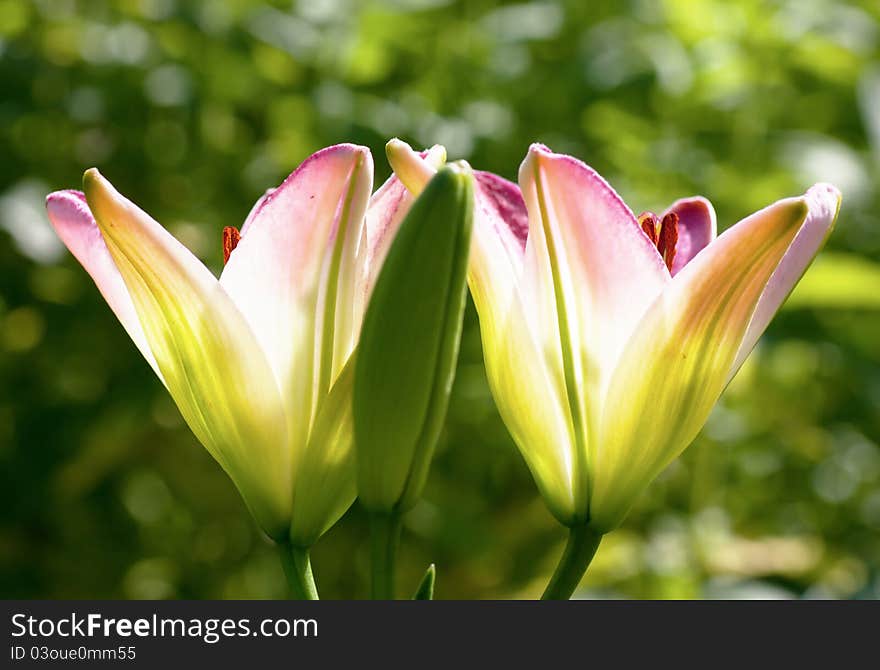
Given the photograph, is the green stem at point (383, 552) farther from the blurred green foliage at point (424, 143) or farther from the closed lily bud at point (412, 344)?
the blurred green foliage at point (424, 143)

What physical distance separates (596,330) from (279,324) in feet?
0.30

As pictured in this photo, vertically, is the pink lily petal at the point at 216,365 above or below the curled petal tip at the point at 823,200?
below

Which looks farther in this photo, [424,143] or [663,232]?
[424,143]

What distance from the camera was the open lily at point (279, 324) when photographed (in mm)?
321

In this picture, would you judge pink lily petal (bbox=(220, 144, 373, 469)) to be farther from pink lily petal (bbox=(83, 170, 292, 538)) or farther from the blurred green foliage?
the blurred green foliage

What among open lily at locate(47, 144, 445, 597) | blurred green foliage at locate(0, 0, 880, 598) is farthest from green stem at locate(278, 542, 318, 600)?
blurred green foliage at locate(0, 0, 880, 598)

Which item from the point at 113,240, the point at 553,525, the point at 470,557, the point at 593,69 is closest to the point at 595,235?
the point at 113,240

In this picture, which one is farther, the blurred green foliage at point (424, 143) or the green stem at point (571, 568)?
the blurred green foliage at point (424, 143)

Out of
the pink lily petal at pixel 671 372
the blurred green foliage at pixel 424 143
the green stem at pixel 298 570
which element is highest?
the pink lily petal at pixel 671 372

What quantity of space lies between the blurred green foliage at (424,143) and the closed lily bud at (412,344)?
2.38 ft

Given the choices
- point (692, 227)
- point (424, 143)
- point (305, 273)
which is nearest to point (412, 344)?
point (305, 273)

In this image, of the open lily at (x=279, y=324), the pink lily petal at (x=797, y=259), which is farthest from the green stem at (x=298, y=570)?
the pink lily petal at (x=797, y=259)

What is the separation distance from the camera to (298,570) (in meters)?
0.33

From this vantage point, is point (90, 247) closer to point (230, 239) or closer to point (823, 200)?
point (230, 239)
